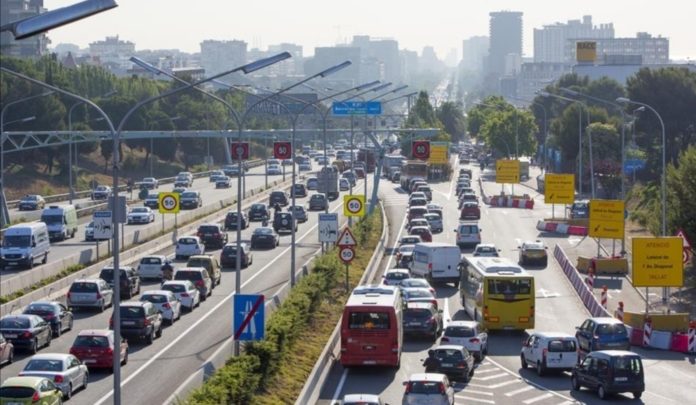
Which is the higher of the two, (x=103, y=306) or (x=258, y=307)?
(x=258, y=307)

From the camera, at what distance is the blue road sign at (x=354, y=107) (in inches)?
3142

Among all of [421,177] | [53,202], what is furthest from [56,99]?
[421,177]

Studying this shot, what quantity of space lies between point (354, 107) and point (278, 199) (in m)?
16.6

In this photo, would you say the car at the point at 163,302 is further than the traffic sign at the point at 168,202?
No

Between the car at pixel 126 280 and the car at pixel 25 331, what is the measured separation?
10280 mm

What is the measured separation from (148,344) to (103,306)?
801 cm

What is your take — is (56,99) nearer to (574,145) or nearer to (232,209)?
(232,209)

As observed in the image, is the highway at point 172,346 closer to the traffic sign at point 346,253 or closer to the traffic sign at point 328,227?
the traffic sign at point 328,227

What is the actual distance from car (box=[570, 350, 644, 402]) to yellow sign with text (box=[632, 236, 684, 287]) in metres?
12.1

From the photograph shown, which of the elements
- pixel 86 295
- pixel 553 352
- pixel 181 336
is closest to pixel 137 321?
pixel 181 336

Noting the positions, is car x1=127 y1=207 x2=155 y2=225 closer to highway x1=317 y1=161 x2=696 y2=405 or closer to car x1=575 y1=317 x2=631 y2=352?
highway x1=317 y1=161 x2=696 y2=405

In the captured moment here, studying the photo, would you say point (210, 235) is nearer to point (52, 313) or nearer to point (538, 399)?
point (52, 313)

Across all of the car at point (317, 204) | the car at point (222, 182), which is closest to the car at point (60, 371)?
the car at point (317, 204)

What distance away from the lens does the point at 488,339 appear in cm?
4238
